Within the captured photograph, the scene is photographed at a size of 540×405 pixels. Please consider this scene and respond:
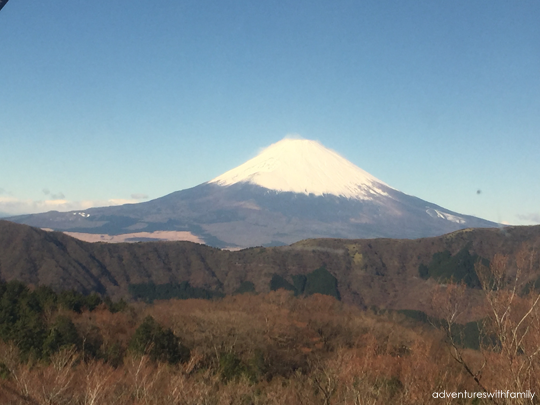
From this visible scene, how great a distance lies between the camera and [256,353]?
35906 mm

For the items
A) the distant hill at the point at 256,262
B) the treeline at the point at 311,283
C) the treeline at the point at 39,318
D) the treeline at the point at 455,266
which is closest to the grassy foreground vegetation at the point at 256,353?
the treeline at the point at 39,318

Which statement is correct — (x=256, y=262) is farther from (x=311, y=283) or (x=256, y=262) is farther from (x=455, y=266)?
(x=455, y=266)

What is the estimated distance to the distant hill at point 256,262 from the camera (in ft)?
346

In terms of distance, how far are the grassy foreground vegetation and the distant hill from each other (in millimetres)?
50430

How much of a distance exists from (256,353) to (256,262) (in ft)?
282

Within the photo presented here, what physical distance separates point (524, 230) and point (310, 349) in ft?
332

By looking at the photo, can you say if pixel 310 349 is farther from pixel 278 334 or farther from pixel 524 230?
pixel 524 230

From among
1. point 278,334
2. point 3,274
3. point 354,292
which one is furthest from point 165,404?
point 354,292

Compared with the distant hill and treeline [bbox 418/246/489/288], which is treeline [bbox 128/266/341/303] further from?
treeline [bbox 418/246/489/288]

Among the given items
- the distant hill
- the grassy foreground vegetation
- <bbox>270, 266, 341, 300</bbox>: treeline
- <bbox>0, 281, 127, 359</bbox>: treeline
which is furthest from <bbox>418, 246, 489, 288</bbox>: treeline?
<bbox>0, 281, 127, 359</bbox>: treeline

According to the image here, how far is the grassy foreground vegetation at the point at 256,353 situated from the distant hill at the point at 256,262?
1985 inches

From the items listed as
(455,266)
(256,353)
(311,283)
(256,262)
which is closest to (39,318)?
(256,353)

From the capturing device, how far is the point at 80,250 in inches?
4587

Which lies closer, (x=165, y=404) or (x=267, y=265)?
(x=165, y=404)
